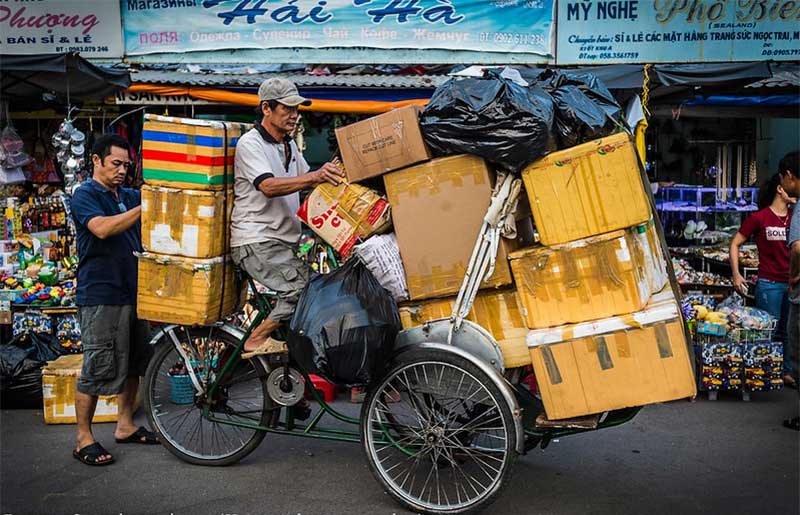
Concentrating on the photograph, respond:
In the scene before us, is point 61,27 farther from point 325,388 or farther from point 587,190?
point 587,190

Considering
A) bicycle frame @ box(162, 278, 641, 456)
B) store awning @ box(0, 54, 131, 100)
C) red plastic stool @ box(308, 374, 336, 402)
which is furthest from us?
store awning @ box(0, 54, 131, 100)

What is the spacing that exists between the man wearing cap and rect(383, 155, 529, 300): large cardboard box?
2.36ft

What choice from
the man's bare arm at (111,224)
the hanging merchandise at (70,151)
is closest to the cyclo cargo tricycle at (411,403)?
the man's bare arm at (111,224)

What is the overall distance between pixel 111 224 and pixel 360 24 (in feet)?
13.9

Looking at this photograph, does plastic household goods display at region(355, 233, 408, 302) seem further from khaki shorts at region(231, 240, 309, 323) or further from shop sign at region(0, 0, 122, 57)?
shop sign at region(0, 0, 122, 57)

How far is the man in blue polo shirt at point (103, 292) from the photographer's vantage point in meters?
4.50

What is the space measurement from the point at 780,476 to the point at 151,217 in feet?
12.9

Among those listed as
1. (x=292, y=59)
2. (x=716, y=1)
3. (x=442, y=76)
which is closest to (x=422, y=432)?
(x=442, y=76)

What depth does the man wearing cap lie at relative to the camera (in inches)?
162

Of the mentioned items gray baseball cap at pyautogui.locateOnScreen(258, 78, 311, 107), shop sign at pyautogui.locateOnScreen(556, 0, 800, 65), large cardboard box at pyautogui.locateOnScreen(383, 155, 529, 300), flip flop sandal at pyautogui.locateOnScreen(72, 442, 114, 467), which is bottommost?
flip flop sandal at pyautogui.locateOnScreen(72, 442, 114, 467)

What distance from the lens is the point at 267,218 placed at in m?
4.20

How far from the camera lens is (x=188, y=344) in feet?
14.7

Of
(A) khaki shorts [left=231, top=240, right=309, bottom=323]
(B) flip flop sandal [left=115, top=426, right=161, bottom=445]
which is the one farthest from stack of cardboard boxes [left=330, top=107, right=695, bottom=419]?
(B) flip flop sandal [left=115, top=426, right=161, bottom=445]

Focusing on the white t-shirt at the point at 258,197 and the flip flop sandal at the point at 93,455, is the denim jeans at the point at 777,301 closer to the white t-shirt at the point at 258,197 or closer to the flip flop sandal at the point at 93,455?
the white t-shirt at the point at 258,197
